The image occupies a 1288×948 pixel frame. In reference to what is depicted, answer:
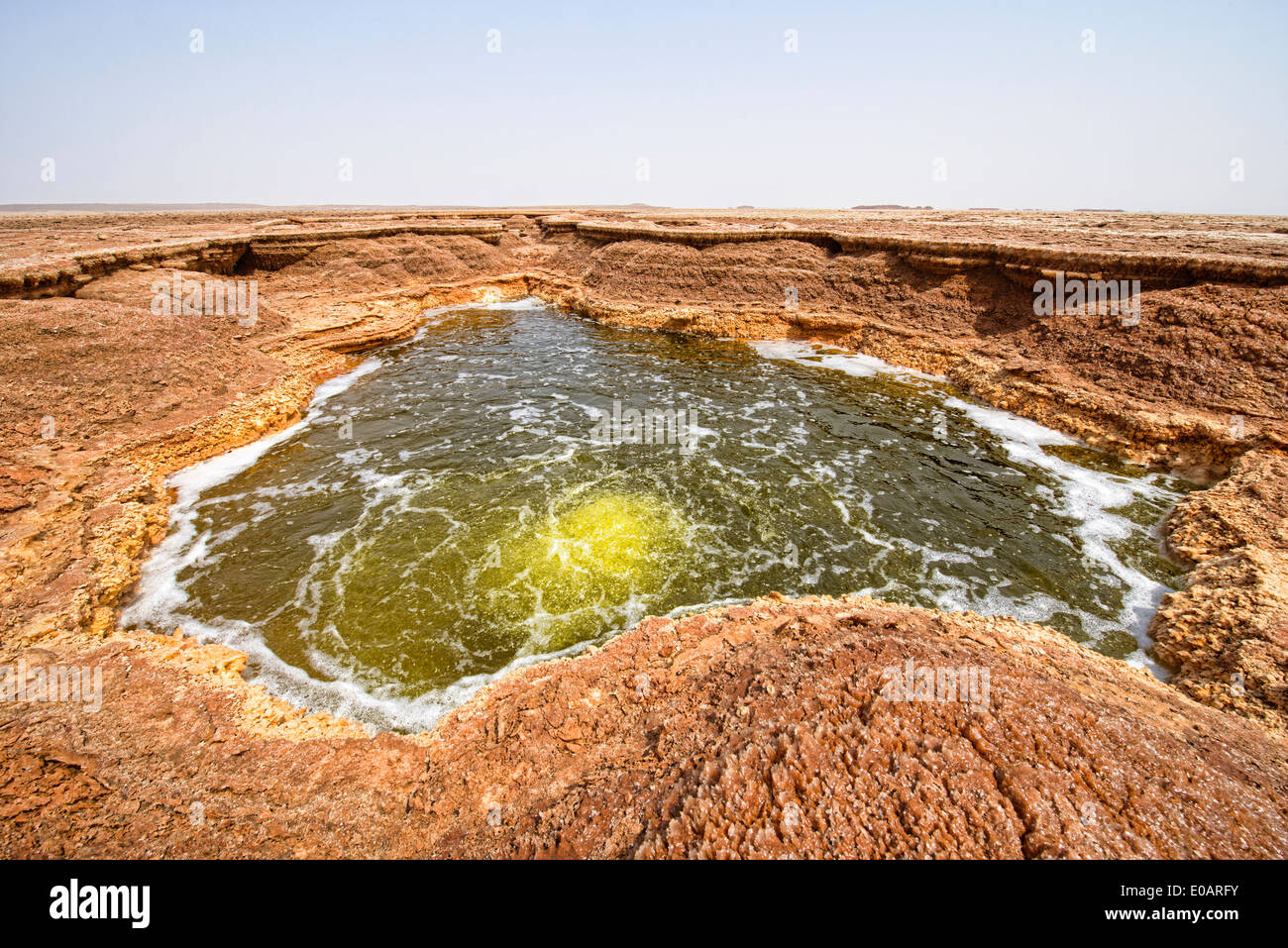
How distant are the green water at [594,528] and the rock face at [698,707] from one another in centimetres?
78

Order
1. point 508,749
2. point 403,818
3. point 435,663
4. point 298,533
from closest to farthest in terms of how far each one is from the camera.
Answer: point 403,818 → point 508,749 → point 435,663 → point 298,533

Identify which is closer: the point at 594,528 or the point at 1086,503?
the point at 594,528

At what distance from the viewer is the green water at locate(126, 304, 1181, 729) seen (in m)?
7.35

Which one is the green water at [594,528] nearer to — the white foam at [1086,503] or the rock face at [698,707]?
the white foam at [1086,503]

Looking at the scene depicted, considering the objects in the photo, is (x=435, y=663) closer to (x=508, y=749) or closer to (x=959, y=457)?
(x=508, y=749)

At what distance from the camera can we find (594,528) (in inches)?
382

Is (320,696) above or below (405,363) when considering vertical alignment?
below

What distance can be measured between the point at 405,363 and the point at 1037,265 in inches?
953

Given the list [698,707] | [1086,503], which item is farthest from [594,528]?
[1086,503]

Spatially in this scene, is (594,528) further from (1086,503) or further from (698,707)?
(1086,503)

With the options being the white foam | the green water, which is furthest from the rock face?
the green water

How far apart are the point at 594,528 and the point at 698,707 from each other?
511 centimetres

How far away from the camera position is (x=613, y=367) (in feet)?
62.8
